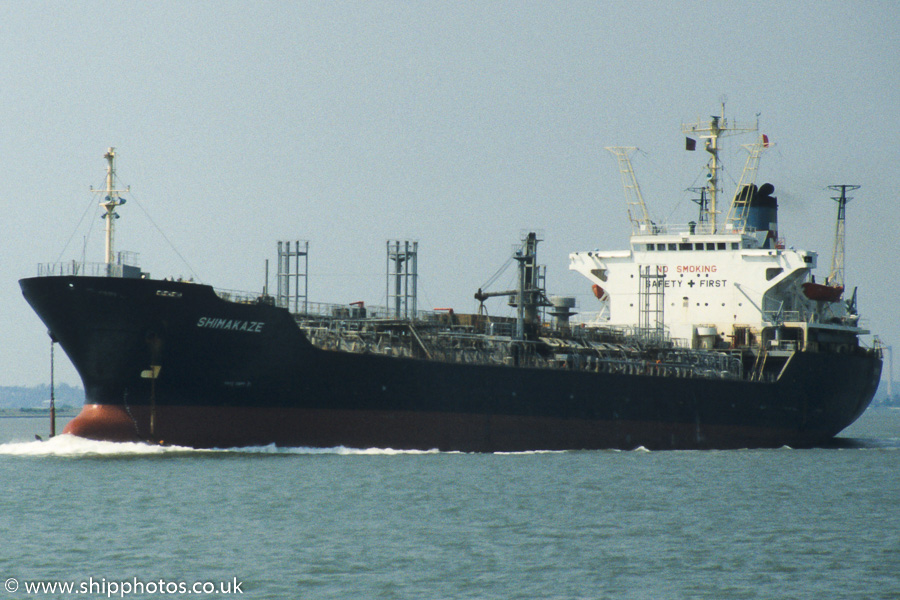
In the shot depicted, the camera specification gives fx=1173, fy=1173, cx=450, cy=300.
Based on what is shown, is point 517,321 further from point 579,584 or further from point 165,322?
point 579,584

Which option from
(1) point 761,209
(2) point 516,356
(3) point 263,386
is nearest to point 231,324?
(3) point 263,386

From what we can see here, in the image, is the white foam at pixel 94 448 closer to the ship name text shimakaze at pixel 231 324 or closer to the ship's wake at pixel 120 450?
the ship's wake at pixel 120 450

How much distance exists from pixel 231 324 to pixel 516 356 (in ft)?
37.9

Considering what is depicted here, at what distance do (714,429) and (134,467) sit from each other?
78.1 ft

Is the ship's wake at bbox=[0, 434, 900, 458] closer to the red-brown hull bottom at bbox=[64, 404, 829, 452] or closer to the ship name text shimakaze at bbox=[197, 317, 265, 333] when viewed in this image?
the red-brown hull bottom at bbox=[64, 404, 829, 452]

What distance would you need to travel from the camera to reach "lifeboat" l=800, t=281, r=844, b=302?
50.0 metres

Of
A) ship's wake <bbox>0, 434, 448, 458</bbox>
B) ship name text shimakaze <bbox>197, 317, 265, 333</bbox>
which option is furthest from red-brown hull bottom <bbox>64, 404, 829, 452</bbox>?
ship name text shimakaze <bbox>197, 317, 265, 333</bbox>

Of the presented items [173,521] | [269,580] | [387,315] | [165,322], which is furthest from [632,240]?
[269,580]

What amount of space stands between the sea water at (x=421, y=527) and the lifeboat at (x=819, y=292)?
664 inches

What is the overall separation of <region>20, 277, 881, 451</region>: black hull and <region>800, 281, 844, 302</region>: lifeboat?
13.6 meters

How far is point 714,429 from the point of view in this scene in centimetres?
4491

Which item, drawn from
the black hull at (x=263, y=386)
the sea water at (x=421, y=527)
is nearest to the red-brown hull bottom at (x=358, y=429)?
the black hull at (x=263, y=386)

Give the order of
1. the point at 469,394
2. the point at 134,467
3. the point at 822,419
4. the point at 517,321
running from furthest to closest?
the point at 822,419 < the point at 517,321 < the point at 469,394 < the point at 134,467

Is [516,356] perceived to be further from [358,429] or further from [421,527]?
[421,527]
